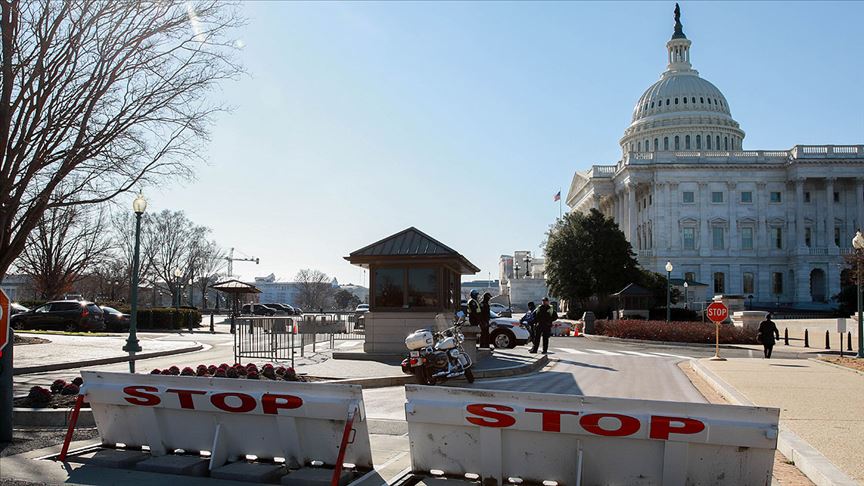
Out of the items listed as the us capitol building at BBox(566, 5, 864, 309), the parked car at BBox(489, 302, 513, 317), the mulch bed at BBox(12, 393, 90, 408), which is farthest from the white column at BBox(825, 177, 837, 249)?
the mulch bed at BBox(12, 393, 90, 408)

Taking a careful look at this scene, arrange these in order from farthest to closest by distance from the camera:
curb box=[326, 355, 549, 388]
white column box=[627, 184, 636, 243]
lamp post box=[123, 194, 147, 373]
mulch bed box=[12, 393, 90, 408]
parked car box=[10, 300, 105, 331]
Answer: white column box=[627, 184, 636, 243] < parked car box=[10, 300, 105, 331] < lamp post box=[123, 194, 147, 373] < curb box=[326, 355, 549, 388] < mulch bed box=[12, 393, 90, 408]

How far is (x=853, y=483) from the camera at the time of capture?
6.86m

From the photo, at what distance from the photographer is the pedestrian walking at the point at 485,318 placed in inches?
886

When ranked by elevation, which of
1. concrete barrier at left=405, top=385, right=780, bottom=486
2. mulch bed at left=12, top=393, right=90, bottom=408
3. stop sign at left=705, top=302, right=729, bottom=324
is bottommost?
mulch bed at left=12, top=393, right=90, bottom=408

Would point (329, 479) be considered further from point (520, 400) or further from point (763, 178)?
point (763, 178)

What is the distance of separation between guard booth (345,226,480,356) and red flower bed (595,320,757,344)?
19.1 meters

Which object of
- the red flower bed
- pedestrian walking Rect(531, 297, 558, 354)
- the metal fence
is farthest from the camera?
the red flower bed

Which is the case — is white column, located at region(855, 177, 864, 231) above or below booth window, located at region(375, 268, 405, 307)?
above

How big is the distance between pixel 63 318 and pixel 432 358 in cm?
3051

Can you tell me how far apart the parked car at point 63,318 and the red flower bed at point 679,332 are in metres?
26.7

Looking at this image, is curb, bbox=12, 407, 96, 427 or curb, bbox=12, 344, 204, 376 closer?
curb, bbox=12, 407, 96, 427

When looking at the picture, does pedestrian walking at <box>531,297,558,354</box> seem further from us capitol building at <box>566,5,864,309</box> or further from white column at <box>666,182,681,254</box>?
white column at <box>666,182,681,254</box>

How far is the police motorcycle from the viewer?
13.7m

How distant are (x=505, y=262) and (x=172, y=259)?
300ft
